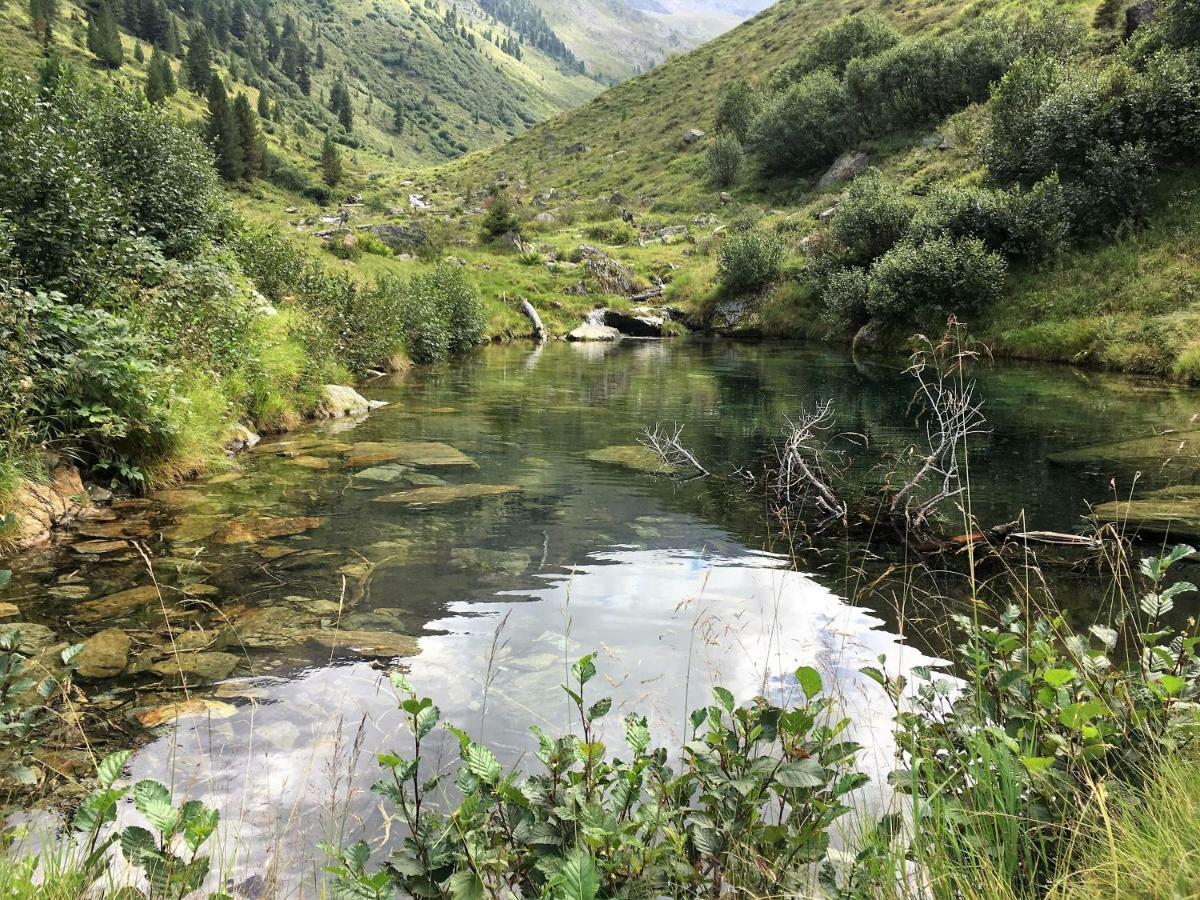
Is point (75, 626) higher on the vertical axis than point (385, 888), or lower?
lower

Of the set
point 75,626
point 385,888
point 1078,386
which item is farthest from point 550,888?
point 1078,386

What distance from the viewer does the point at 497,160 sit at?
12288 centimetres

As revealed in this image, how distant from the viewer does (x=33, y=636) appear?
5230 millimetres

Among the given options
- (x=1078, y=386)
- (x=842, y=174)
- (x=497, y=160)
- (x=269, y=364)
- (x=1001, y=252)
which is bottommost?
(x=1078, y=386)

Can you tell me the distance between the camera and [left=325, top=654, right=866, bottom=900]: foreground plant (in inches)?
87.8

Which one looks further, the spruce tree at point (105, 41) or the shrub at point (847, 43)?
the spruce tree at point (105, 41)

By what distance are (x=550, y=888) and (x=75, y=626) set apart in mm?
5360

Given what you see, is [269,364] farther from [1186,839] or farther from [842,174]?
[842,174]

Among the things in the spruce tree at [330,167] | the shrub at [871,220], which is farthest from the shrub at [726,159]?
the spruce tree at [330,167]

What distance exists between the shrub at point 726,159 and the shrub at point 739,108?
14.1 ft

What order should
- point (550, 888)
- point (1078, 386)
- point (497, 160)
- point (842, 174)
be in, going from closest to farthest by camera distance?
point (550, 888), point (1078, 386), point (842, 174), point (497, 160)

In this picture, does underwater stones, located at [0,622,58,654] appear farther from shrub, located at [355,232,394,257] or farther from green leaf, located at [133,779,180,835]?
shrub, located at [355,232,394,257]

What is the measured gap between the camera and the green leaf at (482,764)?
2.27m

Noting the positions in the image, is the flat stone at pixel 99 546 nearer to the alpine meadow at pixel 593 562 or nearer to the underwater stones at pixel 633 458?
the alpine meadow at pixel 593 562
